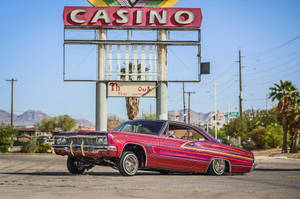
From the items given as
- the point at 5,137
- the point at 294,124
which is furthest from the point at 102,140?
the point at 294,124

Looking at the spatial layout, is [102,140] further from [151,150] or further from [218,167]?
[218,167]

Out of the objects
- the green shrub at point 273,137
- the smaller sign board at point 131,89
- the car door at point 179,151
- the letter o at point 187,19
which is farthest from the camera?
the green shrub at point 273,137

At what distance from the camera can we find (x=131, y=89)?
31.1 m

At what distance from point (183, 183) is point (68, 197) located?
333 cm

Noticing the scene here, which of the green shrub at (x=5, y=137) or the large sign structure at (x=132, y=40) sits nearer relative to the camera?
the large sign structure at (x=132, y=40)

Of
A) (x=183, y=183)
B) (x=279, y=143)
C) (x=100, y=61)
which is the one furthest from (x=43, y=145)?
(x=183, y=183)

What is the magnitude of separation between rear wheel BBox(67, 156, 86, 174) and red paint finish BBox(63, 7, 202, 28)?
19.1 m

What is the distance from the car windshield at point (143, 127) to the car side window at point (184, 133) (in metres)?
0.43

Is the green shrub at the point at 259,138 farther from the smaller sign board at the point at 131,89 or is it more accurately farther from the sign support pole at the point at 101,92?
the sign support pole at the point at 101,92

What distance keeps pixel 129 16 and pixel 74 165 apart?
19.7 metres

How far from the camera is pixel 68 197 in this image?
8.02 m

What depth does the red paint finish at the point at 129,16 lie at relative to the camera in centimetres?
3098

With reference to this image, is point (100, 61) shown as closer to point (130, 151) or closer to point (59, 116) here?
point (130, 151)

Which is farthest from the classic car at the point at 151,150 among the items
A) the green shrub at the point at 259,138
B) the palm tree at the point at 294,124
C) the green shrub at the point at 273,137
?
the green shrub at the point at 259,138
